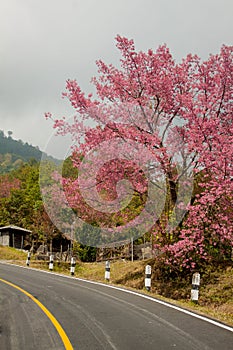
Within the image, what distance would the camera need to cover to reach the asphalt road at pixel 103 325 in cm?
667

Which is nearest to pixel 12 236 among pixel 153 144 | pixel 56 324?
pixel 153 144

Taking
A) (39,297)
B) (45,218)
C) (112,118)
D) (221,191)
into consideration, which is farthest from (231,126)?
(45,218)

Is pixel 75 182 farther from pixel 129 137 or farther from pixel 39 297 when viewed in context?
pixel 39 297

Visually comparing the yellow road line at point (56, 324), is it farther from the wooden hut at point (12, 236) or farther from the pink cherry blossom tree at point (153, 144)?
the wooden hut at point (12, 236)

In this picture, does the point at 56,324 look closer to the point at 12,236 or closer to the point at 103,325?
the point at 103,325

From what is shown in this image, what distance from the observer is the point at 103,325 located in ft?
26.8

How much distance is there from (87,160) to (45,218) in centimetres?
3097

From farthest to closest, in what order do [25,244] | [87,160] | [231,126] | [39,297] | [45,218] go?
[25,244]
[45,218]
[87,160]
[231,126]
[39,297]

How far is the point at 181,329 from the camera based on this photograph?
790cm

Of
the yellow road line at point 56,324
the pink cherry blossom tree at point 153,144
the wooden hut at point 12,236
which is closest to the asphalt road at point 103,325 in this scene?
the yellow road line at point 56,324

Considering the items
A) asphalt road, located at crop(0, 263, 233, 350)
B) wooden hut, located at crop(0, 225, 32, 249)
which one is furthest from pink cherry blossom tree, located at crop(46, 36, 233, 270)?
wooden hut, located at crop(0, 225, 32, 249)

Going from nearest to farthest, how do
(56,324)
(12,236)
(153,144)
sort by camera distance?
1. (56,324)
2. (153,144)
3. (12,236)

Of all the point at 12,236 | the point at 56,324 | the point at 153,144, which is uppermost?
the point at 153,144

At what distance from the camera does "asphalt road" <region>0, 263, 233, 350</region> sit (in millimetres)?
6672
